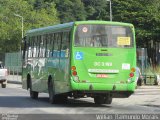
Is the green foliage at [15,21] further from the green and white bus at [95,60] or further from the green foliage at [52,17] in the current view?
the green and white bus at [95,60]

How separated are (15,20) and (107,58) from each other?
61.2 metres

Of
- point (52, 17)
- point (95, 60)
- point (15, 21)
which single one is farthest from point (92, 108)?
point (52, 17)

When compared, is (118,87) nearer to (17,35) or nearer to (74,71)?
(74,71)

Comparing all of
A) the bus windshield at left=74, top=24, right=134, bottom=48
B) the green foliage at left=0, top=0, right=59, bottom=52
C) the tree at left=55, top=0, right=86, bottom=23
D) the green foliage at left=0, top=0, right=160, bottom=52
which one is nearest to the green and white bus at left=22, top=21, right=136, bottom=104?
the bus windshield at left=74, top=24, right=134, bottom=48

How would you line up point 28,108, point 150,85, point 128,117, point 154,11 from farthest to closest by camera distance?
point 154,11, point 150,85, point 28,108, point 128,117

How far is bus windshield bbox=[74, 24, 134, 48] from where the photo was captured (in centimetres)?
2034

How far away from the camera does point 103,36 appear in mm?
20609

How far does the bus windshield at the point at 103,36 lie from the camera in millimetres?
20344

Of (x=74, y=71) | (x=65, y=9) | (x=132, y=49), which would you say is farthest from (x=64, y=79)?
(x=65, y=9)

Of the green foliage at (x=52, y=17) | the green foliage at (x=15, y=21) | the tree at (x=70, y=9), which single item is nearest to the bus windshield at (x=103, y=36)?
the green foliage at (x=52, y=17)

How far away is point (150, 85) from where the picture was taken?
1399 inches

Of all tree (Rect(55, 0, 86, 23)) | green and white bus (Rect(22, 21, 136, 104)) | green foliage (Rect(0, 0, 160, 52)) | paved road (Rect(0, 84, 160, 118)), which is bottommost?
paved road (Rect(0, 84, 160, 118))

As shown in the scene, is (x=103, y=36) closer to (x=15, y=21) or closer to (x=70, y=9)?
(x=15, y=21)

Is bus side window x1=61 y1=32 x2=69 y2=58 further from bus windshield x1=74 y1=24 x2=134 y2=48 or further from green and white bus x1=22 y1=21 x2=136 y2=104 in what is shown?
bus windshield x1=74 y1=24 x2=134 y2=48
